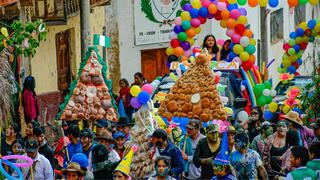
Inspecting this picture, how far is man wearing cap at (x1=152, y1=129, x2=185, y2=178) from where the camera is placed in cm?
1500

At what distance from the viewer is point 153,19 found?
3225 cm

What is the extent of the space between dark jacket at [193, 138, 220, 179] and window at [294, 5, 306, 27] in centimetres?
2675

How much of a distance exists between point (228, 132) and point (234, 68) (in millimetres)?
6546

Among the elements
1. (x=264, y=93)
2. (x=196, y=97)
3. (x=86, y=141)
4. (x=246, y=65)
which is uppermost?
(x=246, y=65)

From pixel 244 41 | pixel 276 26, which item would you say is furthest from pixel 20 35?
pixel 276 26

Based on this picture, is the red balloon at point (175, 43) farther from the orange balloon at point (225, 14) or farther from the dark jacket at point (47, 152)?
the dark jacket at point (47, 152)

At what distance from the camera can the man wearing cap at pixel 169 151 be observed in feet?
49.2

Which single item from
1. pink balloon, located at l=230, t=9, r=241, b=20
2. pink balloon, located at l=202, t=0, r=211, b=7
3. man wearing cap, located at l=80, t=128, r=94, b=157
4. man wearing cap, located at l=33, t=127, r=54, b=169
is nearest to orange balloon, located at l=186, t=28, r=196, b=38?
pink balloon, located at l=202, t=0, r=211, b=7

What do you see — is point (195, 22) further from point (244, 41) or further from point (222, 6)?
point (244, 41)

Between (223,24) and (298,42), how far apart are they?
7.85 feet

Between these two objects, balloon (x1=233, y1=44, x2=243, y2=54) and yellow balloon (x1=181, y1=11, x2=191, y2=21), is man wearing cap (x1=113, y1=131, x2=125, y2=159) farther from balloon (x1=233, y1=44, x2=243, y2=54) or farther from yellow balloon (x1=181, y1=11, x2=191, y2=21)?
yellow balloon (x1=181, y1=11, x2=191, y2=21)

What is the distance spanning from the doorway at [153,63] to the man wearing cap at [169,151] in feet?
57.3

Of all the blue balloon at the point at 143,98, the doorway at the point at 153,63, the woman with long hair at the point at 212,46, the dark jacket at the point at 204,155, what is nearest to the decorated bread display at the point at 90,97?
the blue balloon at the point at 143,98

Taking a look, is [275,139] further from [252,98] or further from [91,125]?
[252,98]
